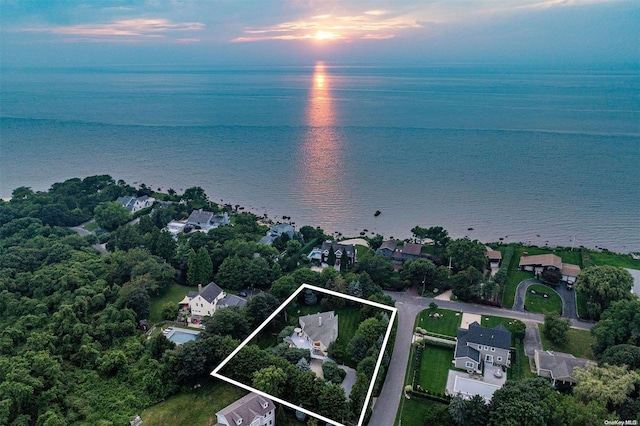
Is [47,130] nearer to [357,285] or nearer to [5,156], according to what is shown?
[5,156]

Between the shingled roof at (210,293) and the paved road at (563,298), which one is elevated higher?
the shingled roof at (210,293)

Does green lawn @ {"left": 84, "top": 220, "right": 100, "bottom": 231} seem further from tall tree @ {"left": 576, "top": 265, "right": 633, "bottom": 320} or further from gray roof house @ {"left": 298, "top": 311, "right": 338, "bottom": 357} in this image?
tall tree @ {"left": 576, "top": 265, "right": 633, "bottom": 320}

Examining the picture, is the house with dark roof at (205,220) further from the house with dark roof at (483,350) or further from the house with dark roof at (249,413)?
the house with dark roof at (249,413)

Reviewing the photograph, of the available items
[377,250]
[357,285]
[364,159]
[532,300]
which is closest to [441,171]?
[364,159]

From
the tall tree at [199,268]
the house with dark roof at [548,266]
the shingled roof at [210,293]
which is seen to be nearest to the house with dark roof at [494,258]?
the house with dark roof at [548,266]

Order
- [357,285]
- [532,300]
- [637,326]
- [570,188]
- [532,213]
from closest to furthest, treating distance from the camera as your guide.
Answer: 1. [637,326]
2. [357,285]
3. [532,300]
4. [532,213]
5. [570,188]

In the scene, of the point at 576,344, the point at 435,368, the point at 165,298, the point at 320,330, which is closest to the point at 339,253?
the point at 165,298

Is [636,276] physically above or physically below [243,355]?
below
